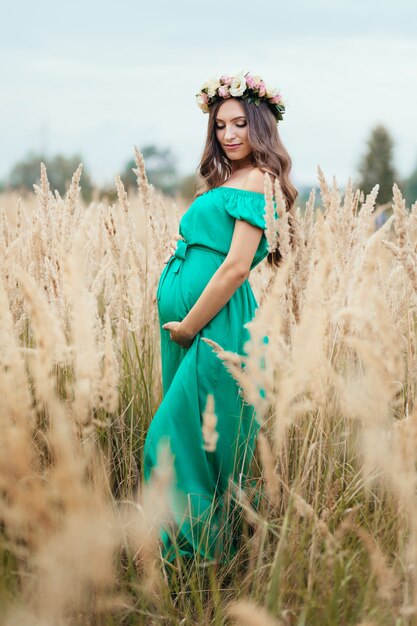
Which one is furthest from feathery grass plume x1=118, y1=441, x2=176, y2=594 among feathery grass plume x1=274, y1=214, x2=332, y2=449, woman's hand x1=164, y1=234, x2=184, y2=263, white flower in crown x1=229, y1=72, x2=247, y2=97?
white flower in crown x1=229, y1=72, x2=247, y2=97

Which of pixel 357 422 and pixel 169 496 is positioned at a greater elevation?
pixel 357 422

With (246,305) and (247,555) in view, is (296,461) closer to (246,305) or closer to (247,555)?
(247,555)

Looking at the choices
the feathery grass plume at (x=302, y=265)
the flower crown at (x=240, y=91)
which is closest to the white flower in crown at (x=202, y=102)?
the flower crown at (x=240, y=91)

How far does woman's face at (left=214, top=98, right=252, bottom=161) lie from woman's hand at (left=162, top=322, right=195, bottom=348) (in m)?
0.67

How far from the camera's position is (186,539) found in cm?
217

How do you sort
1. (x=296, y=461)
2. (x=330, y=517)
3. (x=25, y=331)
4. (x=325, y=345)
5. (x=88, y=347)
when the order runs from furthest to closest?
1. (x=25, y=331)
2. (x=296, y=461)
3. (x=330, y=517)
4. (x=325, y=345)
5. (x=88, y=347)

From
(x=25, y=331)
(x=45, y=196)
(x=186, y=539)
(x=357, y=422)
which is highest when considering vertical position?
(x=45, y=196)

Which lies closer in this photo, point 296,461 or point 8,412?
point 8,412

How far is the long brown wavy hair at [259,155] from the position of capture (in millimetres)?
2414

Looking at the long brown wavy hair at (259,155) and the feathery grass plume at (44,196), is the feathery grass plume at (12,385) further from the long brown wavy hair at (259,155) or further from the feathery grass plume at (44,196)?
the long brown wavy hair at (259,155)

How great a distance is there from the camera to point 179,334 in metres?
2.27

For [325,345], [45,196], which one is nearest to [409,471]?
[325,345]

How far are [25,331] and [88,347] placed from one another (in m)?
1.40

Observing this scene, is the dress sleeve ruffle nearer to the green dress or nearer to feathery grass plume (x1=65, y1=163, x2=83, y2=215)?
the green dress
